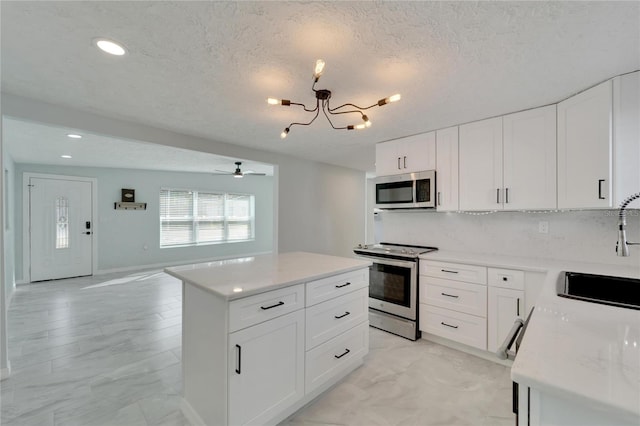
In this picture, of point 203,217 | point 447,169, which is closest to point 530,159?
point 447,169

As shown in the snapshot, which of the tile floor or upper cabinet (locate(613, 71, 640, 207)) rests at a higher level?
upper cabinet (locate(613, 71, 640, 207))

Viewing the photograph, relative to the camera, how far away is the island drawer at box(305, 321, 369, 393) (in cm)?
188

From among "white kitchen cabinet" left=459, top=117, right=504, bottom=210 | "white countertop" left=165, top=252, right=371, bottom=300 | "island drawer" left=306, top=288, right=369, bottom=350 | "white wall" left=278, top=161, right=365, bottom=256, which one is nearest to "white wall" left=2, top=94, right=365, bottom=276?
"white wall" left=278, top=161, right=365, bottom=256

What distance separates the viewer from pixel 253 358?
1.54 m

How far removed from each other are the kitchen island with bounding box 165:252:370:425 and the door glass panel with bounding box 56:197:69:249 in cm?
554

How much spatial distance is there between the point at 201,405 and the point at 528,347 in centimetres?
177

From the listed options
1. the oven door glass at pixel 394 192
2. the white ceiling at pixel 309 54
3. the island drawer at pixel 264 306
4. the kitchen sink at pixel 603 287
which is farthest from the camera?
the oven door glass at pixel 394 192

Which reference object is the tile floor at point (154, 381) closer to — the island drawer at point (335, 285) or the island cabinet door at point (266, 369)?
the island cabinet door at point (266, 369)

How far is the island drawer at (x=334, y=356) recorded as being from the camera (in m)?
1.88

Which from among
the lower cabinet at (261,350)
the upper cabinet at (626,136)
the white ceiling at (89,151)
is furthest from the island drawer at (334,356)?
the white ceiling at (89,151)

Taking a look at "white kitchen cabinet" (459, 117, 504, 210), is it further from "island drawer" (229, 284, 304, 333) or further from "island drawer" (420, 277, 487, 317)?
"island drawer" (229, 284, 304, 333)

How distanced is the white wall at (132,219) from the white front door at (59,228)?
157 millimetres

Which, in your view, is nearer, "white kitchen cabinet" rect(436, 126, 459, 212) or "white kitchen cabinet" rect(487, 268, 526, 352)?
"white kitchen cabinet" rect(487, 268, 526, 352)

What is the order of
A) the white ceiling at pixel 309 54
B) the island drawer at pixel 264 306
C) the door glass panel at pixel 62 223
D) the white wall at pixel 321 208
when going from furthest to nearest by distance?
the door glass panel at pixel 62 223 → the white wall at pixel 321 208 → the island drawer at pixel 264 306 → the white ceiling at pixel 309 54
